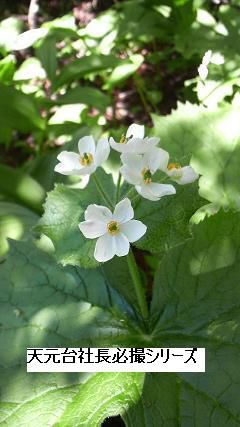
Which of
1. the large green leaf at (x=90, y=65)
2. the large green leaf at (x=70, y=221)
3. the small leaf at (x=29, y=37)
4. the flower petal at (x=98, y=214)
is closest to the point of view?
the flower petal at (x=98, y=214)

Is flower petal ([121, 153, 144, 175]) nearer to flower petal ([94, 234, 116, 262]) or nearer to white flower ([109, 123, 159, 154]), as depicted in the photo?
white flower ([109, 123, 159, 154])

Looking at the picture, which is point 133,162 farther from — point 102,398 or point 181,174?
point 102,398

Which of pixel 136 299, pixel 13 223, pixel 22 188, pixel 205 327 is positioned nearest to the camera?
pixel 205 327

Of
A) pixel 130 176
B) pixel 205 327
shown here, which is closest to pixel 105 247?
pixel 130 176

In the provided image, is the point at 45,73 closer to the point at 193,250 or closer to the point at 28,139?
the point at 28,139

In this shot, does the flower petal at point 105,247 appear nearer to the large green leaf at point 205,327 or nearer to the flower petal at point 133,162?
the flower petal at point 133,162

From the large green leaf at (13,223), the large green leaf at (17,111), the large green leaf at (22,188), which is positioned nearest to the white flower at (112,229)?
the large green leaf at (13,223)
